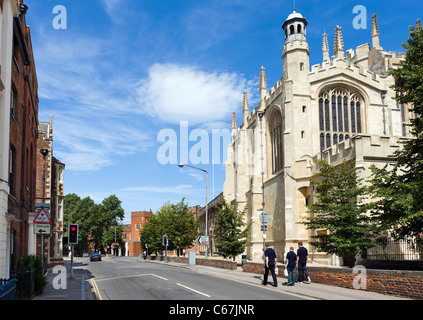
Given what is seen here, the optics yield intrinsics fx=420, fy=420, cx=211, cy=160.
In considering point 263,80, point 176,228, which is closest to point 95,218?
point 176,228

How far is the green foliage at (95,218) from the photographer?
312 feet

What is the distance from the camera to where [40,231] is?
15812mm

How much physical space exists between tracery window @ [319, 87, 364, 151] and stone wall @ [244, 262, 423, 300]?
72.7 ft

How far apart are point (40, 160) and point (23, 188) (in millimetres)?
16720

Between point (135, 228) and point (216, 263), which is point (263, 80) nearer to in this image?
point (216, 263)

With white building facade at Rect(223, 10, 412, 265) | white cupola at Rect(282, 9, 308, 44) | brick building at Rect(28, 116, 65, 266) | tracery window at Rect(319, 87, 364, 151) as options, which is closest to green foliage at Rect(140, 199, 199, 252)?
white building facade at Rect(223, 10, 412, 265)

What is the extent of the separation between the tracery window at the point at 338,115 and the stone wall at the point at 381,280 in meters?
22.2

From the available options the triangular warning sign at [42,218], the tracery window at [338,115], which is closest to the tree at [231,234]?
the tracery window at [338,115]

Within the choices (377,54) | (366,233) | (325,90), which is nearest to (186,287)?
(366,233)

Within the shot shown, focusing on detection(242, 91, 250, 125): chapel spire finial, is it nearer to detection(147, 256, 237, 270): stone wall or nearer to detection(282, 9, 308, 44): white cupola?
detection(282, 9, 308, 44): white cupola

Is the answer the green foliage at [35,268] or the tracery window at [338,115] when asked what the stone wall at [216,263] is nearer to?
the tracery window at [338,115]

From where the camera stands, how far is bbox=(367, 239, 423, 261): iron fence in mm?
16938

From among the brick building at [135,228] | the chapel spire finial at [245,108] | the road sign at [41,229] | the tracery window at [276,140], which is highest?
the chapel spire finial at [245,108]

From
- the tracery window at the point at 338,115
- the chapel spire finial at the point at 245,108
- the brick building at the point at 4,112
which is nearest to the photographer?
the brick building at the point at 4,112
